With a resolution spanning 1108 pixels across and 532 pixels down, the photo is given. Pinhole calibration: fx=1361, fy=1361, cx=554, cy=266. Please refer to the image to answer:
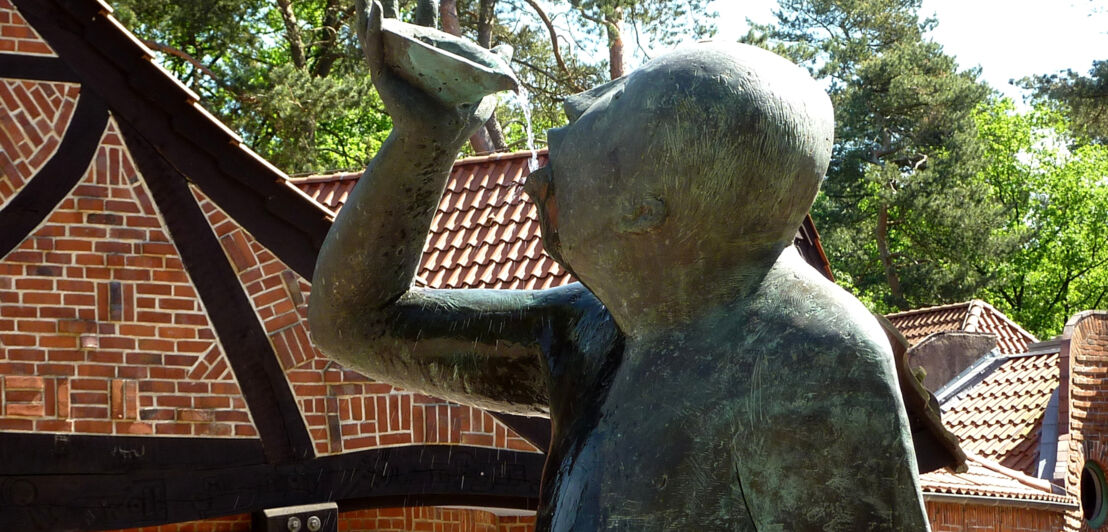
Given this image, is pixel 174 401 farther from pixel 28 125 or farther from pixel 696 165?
pixel 696 165

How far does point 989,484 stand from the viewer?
12.8 m

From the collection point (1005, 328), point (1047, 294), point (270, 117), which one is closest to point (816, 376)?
point (270, 117)

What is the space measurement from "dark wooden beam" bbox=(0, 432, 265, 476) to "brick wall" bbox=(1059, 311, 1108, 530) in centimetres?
1012

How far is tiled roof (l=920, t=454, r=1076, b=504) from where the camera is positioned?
1219 cm

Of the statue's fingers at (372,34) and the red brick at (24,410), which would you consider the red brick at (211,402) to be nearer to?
the red brick at (24,410)

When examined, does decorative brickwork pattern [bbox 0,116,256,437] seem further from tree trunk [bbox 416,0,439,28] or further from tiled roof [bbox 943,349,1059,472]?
tiled roof [bbox 943,349,1059,472]

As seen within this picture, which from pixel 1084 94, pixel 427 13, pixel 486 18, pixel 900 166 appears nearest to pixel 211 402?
pixel 427 13

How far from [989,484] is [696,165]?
12.1m

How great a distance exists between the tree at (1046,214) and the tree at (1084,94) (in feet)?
24.0

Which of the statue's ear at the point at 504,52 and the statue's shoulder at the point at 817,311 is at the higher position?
the statue's ear at the point at 504,52

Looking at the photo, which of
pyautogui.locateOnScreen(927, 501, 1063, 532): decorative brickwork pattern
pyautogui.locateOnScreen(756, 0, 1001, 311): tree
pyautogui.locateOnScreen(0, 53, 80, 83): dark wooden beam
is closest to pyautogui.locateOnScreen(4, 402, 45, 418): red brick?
pyautogui.locateOnScreen(0, 53, 80, 83): dark wooden beam

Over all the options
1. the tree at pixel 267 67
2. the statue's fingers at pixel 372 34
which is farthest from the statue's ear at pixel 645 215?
the tree at pixel 267 67

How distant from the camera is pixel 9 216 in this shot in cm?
675

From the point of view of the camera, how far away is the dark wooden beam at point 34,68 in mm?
6816
